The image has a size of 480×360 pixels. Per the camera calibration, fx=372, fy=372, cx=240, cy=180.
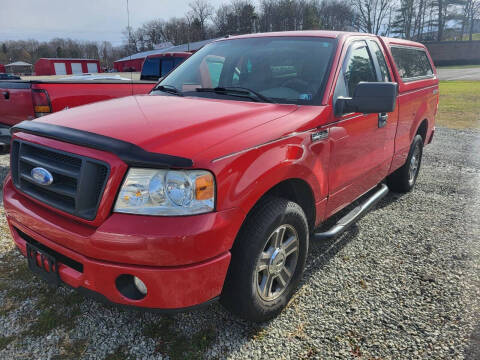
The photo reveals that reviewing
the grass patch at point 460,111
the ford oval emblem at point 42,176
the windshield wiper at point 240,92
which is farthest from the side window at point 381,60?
the grass patch at point 460,111

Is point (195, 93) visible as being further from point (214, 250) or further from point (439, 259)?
point (439, 259)

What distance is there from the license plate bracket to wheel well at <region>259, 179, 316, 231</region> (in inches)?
52.2

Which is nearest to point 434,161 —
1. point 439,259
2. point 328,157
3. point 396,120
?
point 396,120

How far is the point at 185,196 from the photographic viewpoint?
6.05ft

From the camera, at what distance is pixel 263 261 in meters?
2.33

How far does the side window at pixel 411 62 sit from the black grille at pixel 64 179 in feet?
11.6

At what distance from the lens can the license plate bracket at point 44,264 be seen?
209cm

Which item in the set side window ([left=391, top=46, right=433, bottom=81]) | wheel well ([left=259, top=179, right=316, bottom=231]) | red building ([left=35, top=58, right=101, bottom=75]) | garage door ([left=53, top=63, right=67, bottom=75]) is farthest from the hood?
garage door ([left=53, top=63, right=67, bottom=75])

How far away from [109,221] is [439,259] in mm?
2935

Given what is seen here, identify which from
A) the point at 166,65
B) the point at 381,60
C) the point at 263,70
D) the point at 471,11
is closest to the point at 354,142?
the point at 263,70

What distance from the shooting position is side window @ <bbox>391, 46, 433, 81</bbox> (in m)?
4.22

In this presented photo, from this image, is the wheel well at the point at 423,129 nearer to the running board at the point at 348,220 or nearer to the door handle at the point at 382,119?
the running board at the point at 348,220

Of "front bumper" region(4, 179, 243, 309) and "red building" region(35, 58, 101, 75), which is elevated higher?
"red building" region(35, 58, 101, 75)

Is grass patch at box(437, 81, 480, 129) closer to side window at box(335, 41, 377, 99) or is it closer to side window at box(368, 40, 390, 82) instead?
side window at box(368, 40, 390, 82)
